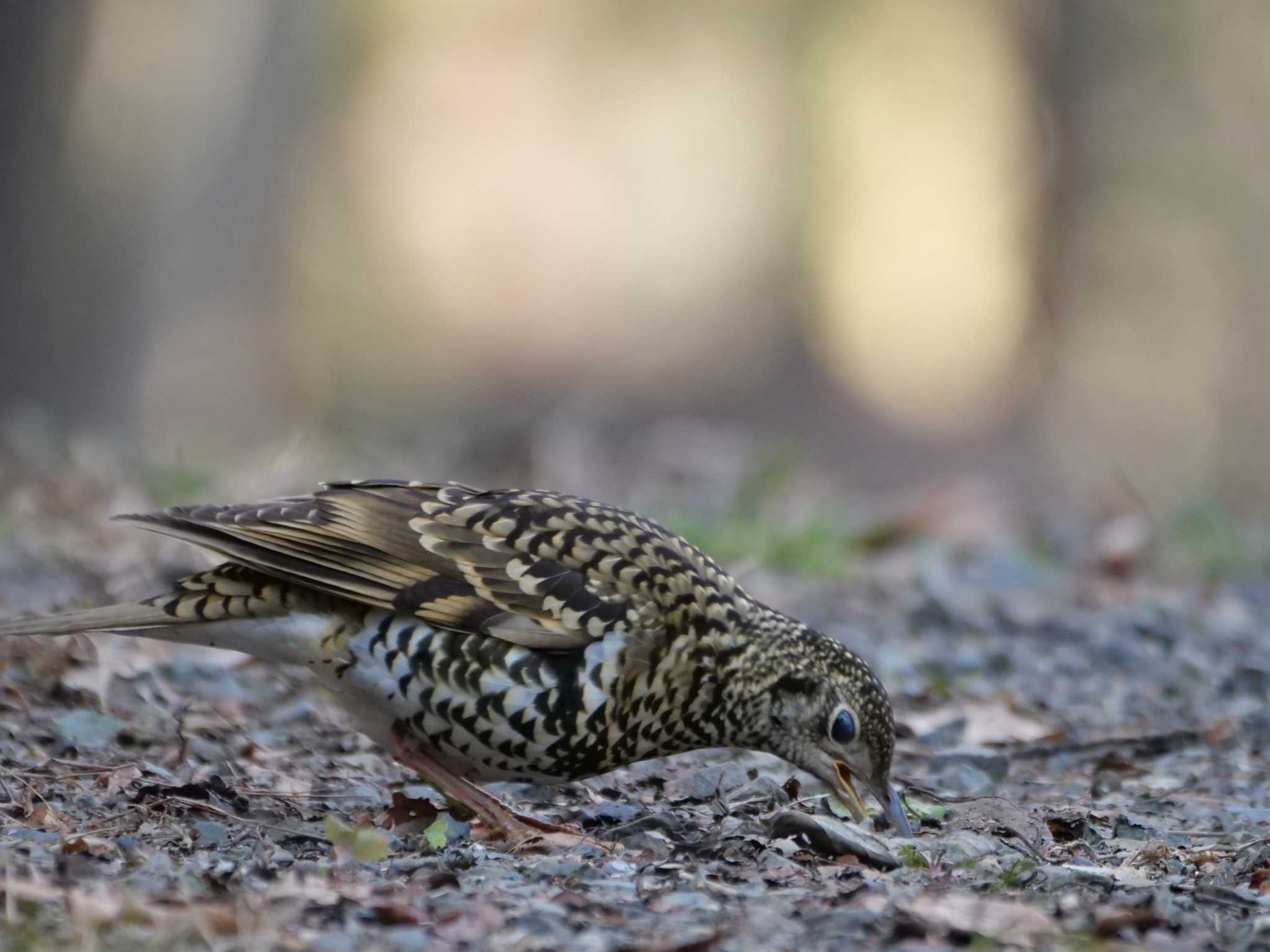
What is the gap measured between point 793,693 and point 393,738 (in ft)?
3.66

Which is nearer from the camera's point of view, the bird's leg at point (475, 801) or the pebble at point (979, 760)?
the bird's leg at point (475, 801)

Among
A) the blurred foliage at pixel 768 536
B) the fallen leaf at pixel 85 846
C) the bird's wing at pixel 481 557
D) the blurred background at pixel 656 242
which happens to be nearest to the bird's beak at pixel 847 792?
the bird's wing at pixel 481 557

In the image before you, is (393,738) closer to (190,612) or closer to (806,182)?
(190,612)

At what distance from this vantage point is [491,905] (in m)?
3.75

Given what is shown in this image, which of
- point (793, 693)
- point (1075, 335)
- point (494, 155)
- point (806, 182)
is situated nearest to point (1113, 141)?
point (1075, 335)

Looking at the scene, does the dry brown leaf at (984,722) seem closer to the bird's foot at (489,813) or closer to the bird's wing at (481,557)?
the bird's wing at (481,557)

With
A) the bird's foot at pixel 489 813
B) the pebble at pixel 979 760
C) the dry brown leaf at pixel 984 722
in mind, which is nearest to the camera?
the bird's foot at pixel 489 813

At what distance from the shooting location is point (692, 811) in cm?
502

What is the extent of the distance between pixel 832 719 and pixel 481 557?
1.07 meters

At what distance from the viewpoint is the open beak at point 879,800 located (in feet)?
16.0

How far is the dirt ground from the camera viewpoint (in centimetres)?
363

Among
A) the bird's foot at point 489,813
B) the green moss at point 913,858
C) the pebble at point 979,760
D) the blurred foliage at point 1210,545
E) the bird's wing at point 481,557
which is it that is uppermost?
the blurred foliage at point 1210,545

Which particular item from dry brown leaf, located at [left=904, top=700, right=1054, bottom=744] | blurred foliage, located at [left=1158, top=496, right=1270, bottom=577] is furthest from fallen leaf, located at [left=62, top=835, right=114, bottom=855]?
blurred foliage, located at [left=1158, top=496, right=1270, bottom=577]

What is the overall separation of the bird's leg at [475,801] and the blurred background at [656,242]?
6.05 metres
